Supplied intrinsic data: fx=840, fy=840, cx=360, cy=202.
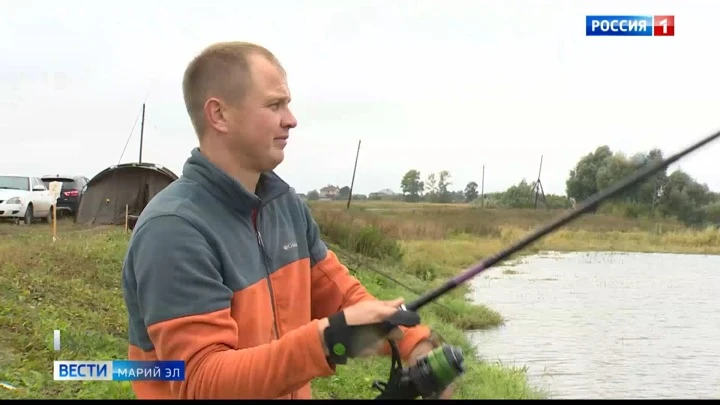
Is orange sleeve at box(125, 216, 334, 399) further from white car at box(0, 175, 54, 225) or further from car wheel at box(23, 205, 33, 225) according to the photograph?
car wheel at box(23, 205, 33, 225)

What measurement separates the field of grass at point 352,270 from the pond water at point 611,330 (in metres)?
0.20

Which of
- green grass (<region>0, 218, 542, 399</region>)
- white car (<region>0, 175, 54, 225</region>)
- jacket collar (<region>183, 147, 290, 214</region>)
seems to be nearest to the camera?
jacket collar (<region>183, 147, 290, 214</region>)

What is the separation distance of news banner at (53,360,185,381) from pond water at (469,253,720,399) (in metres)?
2.54

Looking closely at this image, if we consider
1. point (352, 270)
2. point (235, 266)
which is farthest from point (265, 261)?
point (352, 270)

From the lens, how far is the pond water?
13.3 ft

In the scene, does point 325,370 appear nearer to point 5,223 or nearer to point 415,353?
point 415,353

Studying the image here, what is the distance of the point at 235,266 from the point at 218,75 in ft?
0.81

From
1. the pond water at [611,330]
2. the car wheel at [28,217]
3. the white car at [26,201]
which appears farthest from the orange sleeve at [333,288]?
the car wheel at [28,217]

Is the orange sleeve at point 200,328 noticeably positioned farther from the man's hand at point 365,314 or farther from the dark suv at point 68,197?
the dark suv at point 68,197

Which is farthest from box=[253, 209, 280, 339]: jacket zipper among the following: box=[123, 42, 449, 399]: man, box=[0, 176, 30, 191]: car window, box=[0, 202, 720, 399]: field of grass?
box=[0, 176, 30, 191]: car window

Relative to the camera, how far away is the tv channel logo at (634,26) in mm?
1366

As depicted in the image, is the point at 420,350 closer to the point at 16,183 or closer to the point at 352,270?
the point at 352,270

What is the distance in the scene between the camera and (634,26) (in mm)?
1367

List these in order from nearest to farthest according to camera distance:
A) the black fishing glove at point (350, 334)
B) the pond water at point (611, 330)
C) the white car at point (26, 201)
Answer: the black fishing glove at point (350, 334) < the pond water at point (611, 330) < the white car at point (26, 201)
